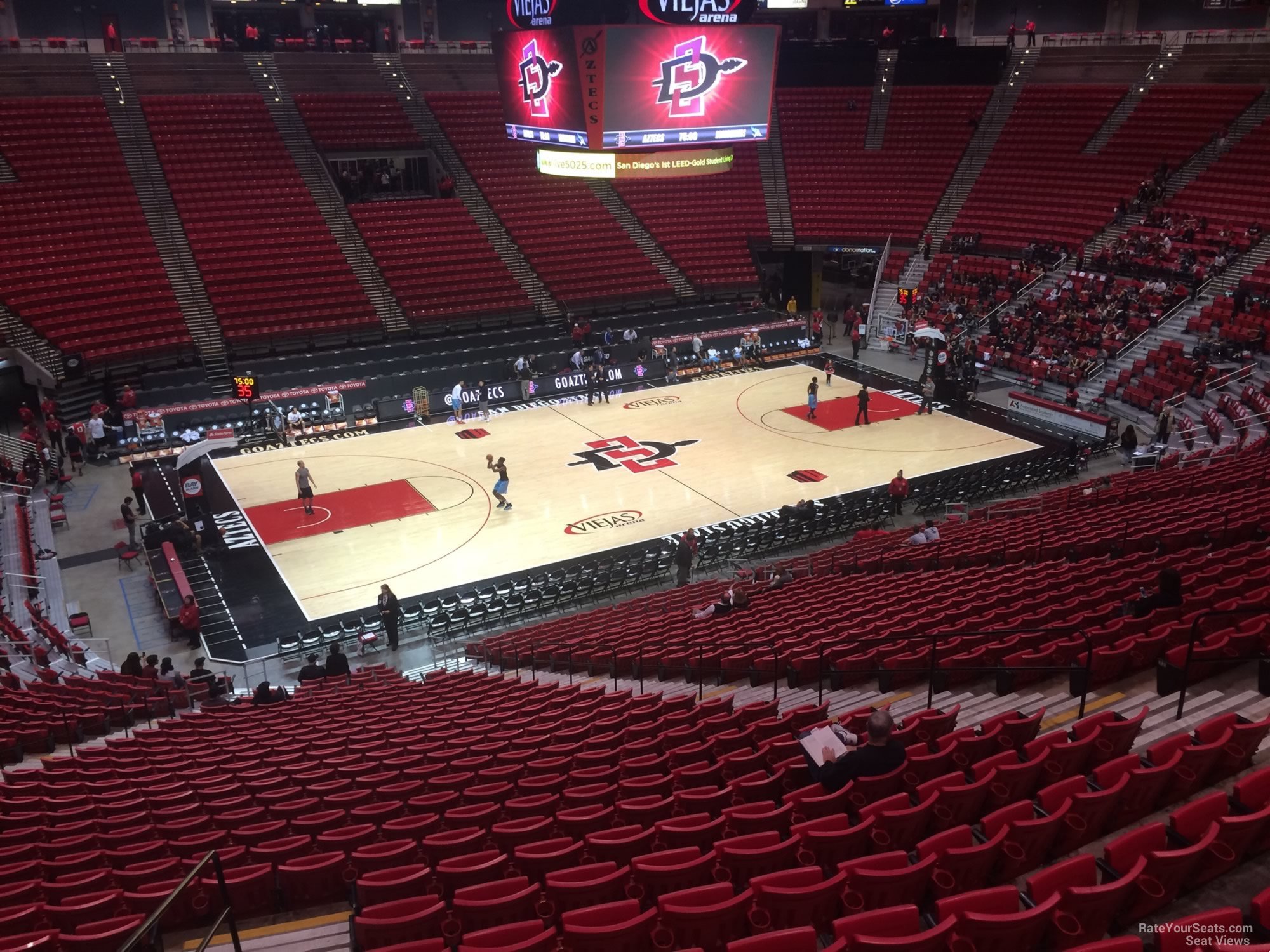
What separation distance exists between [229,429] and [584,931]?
1111 inches

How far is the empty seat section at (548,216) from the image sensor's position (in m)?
41.8

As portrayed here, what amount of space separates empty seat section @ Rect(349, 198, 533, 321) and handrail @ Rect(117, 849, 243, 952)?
33.3 m

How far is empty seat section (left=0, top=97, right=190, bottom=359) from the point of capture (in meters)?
32.1

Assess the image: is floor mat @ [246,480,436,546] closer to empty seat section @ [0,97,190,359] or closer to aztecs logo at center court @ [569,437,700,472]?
aztecs logo at center court @ [569,437,700,472]

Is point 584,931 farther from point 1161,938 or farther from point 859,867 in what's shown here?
point 1161,938

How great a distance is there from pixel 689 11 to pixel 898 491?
509 inches

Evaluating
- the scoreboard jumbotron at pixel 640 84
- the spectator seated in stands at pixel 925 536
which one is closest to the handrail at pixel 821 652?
the spectator seated in stands at pixel 925 536

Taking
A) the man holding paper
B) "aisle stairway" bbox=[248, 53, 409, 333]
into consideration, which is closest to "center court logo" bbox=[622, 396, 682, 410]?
"aisle stairway" bbox=[248, 53, 409, 333]

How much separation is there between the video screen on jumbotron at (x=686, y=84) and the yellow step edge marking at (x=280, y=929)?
21070 mm

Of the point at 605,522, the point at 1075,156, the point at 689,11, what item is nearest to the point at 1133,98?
the point at 1075,156

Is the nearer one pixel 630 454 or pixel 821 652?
pixel 821 652

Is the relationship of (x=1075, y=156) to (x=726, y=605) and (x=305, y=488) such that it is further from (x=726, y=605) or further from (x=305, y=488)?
(x=305, y=488)

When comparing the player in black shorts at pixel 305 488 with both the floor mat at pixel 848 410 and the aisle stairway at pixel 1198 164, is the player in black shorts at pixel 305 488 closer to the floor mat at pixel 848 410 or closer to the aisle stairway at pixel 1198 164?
the floor mat at pixel 848 410

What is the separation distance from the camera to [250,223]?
38281 millimetres
